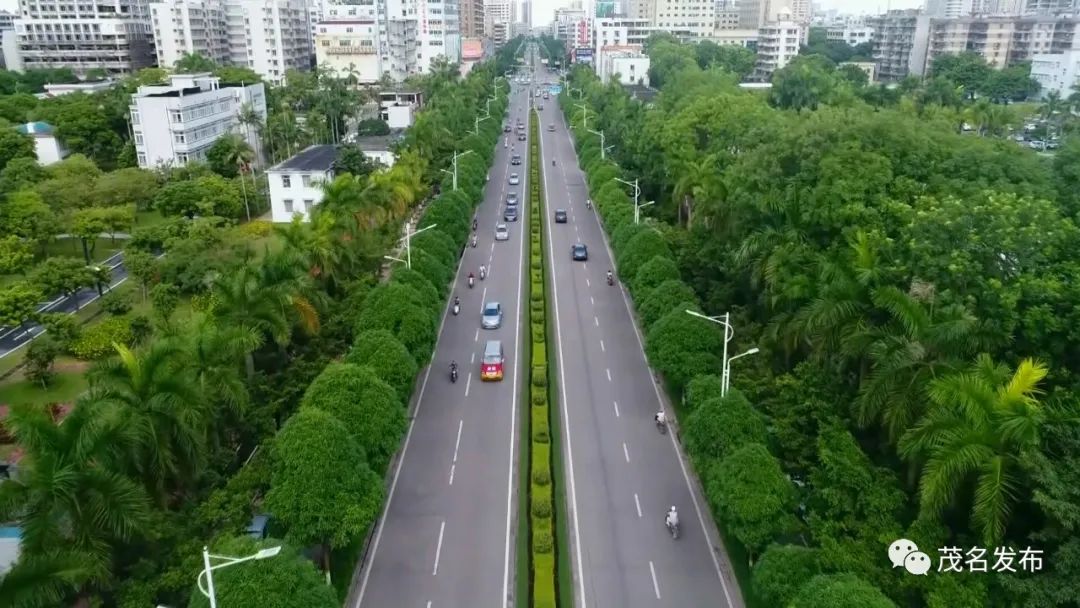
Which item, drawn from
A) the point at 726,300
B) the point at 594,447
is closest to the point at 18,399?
the point at 594,447

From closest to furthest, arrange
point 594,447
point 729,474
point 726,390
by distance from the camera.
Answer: point 729,474 → point 726,390 → point 594,447

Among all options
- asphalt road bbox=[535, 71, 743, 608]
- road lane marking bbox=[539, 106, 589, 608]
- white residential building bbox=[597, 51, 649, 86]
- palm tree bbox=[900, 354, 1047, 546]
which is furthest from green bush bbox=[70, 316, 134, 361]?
white residential building bbox=[597, 51, 649, 86]

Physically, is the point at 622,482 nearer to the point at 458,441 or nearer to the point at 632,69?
the point at 458,441

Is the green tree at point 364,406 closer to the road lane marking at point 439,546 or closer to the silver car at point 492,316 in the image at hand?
the road lane marking at point 439,546

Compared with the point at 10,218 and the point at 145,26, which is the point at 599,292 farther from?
the point at 145,26

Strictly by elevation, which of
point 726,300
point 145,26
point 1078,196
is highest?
point 145,26

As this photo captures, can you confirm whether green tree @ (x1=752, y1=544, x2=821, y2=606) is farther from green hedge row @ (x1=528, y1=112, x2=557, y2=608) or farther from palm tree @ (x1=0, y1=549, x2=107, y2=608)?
palm tree @ (x1=0, y1=549, x2=107, y2=608)

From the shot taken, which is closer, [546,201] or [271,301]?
[271,301]

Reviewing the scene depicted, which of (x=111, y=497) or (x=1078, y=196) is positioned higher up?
(x=1078, y=196)
